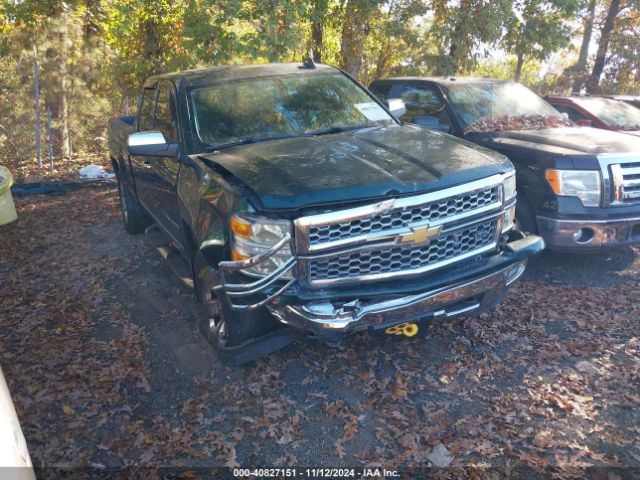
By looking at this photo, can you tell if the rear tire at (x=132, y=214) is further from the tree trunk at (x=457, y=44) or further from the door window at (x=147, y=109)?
the tree trunk at (x=457, y=44)

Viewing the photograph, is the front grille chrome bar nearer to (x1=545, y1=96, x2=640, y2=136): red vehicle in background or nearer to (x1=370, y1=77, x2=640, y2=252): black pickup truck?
(x1=370, y1=77, x2=640, y2=252): black pickup truck

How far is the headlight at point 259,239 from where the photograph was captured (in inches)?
115

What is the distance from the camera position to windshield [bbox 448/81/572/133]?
591 cm

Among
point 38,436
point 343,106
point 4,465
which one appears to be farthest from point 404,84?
point 4,465

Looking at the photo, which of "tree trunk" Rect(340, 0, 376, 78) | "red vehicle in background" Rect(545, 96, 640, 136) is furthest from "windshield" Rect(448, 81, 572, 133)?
"tree trunk" Rect(340, 0, 376, 78)

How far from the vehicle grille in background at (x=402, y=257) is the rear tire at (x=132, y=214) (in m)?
3.93

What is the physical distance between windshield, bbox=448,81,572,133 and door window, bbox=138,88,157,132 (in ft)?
10.7

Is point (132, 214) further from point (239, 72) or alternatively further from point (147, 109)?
point (239, 72)

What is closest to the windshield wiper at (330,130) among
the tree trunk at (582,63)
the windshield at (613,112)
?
the windshield at (613,112)

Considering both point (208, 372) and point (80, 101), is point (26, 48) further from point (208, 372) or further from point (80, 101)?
point (208, 372)

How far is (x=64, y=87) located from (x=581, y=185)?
9.29 metres

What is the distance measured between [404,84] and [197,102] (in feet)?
11.5

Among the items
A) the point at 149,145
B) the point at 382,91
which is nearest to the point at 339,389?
the point at 149,145

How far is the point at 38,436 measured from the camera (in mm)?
3164
